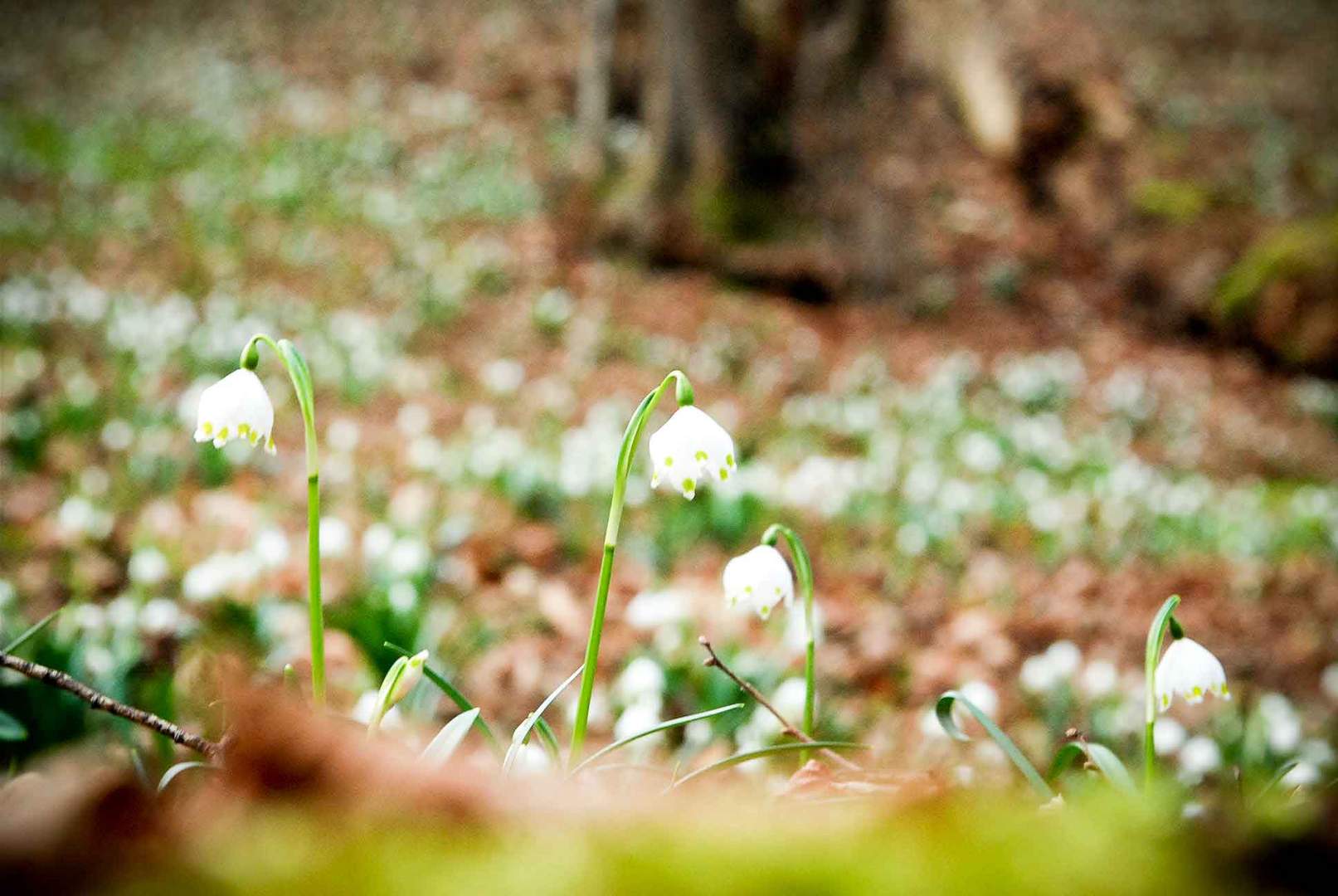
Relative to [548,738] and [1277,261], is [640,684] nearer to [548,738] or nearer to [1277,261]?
[548,738]

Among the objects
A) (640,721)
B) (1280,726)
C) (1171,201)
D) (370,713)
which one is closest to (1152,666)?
(640,721)

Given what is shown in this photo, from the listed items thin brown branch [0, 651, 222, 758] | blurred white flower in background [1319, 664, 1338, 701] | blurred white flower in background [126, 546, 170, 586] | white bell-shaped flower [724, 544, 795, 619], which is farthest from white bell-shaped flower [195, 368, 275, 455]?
blurred white flower in background [1319, 664, 1338, 701]

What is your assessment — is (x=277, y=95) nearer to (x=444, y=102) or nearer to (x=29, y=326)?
(x=444, y=102)

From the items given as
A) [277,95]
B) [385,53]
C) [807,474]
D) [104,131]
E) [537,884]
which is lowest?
[537,884]

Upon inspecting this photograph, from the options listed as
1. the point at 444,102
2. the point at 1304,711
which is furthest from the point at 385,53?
the point at 1304,711

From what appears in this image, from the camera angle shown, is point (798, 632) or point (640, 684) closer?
point (640, 684)

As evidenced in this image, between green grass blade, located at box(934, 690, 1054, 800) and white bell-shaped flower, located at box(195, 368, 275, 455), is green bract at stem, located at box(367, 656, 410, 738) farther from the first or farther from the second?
green grass blade, located at box(934, 690, 1054, 800)
